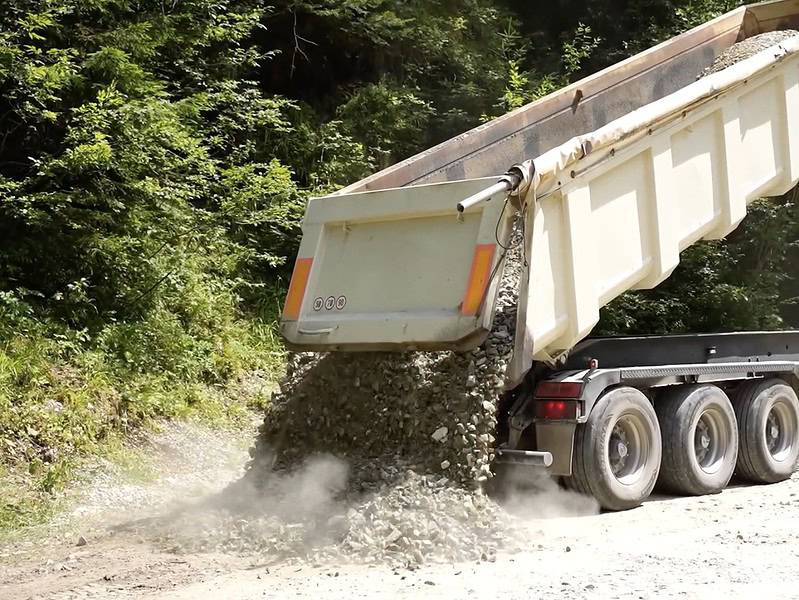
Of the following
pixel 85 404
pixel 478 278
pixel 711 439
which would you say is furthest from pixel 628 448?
pixel 85 404

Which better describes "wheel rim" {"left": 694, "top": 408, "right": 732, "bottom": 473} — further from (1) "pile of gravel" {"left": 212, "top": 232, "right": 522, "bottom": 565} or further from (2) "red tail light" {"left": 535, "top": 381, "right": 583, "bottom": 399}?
(1) "pile of gravel" {"left": 212, "top": 232, "right": 522, "bottom": 565}

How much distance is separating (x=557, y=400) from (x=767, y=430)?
2614 mm

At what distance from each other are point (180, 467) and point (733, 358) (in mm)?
4599

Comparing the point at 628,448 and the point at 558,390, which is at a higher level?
the point at 558,390

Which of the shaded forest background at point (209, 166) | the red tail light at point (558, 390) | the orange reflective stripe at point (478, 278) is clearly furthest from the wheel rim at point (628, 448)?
the shaded forest background at point (209, 166)

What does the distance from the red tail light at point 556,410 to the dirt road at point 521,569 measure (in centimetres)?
66

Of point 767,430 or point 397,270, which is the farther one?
point 767,430

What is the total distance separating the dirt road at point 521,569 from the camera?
4.59 metres

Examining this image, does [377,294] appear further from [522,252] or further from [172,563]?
[172,563]

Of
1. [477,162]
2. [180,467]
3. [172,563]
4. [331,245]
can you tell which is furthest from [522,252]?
[180,467]

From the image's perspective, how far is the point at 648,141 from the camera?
22.7 feet

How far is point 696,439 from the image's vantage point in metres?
7.37

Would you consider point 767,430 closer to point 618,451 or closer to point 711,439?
point 711,439

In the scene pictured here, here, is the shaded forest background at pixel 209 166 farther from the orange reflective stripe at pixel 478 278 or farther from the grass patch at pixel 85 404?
the orange reflective stripe at pixel 478 278
